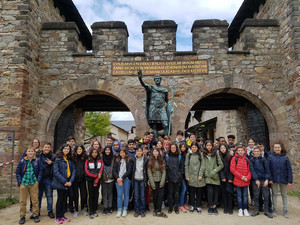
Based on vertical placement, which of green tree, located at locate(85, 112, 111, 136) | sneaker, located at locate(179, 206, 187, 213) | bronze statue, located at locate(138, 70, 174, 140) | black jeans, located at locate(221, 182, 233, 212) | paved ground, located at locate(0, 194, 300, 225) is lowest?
paved ground, located at locate(0, 194, 300, 225)

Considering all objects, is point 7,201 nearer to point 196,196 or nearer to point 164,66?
point 196,196

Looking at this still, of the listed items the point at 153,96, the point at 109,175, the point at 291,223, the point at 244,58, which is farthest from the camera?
the point at 244,58

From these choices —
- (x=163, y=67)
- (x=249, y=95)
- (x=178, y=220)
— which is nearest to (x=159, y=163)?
(x=178, y=220)

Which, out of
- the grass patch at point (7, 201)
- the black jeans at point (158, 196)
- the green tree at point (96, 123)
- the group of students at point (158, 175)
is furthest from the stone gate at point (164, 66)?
the green tree at point (96, 123)

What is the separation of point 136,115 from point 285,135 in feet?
14.5

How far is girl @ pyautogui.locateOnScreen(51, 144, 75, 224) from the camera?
3904 millimetres

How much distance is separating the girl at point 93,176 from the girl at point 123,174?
0.31 metres

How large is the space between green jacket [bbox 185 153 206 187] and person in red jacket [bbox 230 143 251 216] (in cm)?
55

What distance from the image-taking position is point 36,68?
7.11m

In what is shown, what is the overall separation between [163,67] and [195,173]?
3962 millimetres

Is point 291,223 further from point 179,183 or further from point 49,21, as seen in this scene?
point 49,21

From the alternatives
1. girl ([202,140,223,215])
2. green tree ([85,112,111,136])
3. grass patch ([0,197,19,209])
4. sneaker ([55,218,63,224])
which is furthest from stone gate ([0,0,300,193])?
green tree ([85,112,111,136])

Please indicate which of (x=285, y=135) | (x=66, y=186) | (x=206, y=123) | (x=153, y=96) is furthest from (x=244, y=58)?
(x=206, y=123)

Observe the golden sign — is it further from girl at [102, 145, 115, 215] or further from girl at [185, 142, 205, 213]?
girl at [102, 145, 115, 215]
